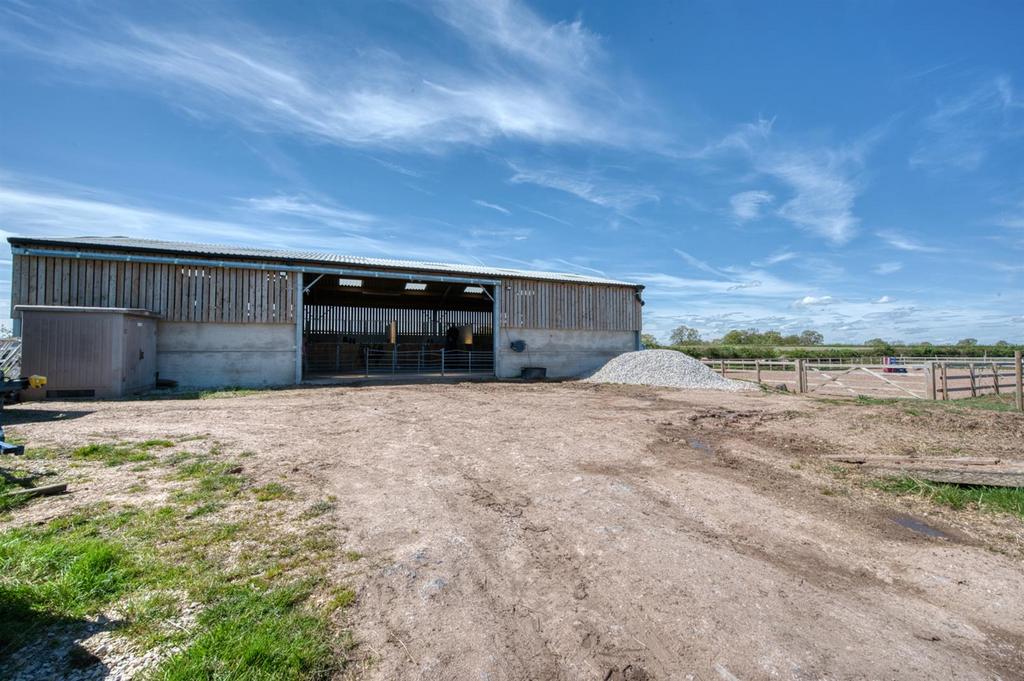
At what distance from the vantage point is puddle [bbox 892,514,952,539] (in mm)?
4238

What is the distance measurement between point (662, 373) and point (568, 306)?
215 inches

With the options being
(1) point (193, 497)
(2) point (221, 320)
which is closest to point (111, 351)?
(2) point (221, 320)

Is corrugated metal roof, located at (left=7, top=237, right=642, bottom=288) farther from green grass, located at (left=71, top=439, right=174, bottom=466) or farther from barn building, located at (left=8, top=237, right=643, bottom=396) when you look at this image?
green grass, located at (left=71, top=439, right=174, bottom=466)

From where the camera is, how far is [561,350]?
856 inches

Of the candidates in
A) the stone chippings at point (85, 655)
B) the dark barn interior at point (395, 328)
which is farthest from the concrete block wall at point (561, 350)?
the stone chippings at point (85, 655)

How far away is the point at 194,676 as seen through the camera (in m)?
2.06

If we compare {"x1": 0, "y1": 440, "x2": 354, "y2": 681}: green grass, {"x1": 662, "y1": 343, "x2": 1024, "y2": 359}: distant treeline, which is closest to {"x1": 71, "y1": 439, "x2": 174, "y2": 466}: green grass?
{"x1": 0, "y1": 440, "x2": 354, "y2": 681}: green grass

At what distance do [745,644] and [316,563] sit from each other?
8.98ft

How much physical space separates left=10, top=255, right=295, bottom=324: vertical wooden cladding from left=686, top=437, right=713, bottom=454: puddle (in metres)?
14.5

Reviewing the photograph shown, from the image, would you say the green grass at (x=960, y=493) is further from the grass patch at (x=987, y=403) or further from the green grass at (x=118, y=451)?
the green grass at (x=118, y=451)

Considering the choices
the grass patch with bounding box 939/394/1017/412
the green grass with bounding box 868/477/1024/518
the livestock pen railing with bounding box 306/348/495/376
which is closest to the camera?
the green grass with bounding box 868/477/1024/518

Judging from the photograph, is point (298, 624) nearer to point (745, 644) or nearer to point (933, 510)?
point (745, 644)

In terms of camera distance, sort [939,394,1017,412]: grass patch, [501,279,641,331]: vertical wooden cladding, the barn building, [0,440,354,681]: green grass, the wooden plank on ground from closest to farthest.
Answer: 1. [0,440,354,681]: green grass
2. the wooden plank on ground
3. the barn building
4. [939,394,1017,412]: grass patch
5. [501,279,641,331]: vertical wooden cladding

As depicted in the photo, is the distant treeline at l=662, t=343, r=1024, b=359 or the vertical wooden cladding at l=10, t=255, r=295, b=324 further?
the distant treeline at l=662, t=343, r=1024, b=359
